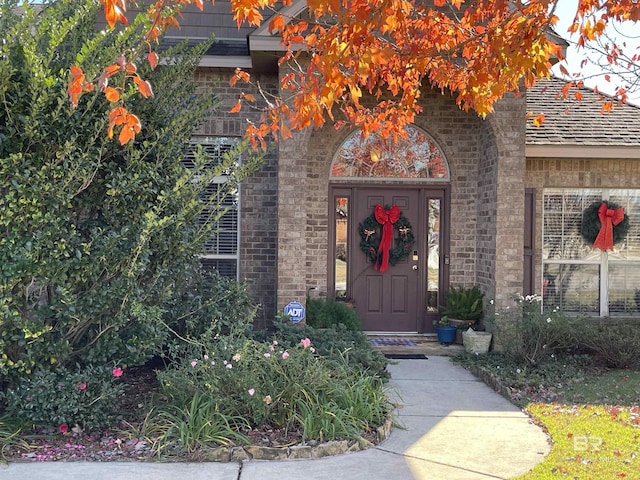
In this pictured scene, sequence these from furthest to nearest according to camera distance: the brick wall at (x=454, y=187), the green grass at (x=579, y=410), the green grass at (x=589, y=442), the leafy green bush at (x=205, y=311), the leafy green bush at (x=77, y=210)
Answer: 1. the brick wall at (x=454, y=187)
2. the leafy green bush at (x=205, y=311)
3. the leafy green bush at (x=77, y=210)
4. the green grass at (x=579, y=410)
5. the green grass at (x=589, y=442)

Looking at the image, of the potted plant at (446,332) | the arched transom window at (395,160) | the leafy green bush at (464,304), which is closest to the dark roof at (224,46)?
the arched transom window at (395,160)

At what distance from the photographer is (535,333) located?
8.28 meters

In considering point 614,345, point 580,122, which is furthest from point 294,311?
point 580,122

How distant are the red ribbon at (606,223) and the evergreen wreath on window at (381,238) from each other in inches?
111

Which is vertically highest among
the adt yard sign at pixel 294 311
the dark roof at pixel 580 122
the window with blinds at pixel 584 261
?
the dark roof at pixel 580 122

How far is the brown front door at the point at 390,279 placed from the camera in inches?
407

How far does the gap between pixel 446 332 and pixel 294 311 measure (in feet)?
8.02

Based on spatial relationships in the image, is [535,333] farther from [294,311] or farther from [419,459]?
[419,459]

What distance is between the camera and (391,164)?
1035 cm

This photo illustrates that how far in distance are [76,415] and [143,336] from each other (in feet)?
2.57

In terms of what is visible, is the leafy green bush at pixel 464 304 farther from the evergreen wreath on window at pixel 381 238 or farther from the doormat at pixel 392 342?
the evergreen wreath on window at pixel 381 238

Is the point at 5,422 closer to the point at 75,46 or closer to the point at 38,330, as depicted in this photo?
the point at 38,330

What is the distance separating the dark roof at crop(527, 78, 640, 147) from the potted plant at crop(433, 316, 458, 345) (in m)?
2.86

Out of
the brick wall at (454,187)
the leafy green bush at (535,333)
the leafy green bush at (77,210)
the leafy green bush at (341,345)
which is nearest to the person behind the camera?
the leafy green bush at (77,210)
